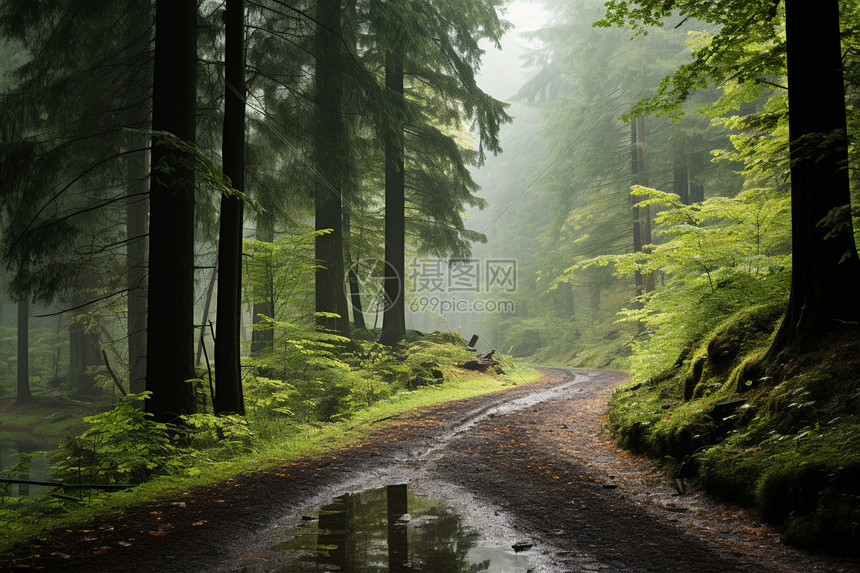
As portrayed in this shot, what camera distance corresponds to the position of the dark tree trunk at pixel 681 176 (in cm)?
2155

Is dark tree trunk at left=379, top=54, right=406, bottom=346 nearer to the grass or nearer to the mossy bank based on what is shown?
the grass

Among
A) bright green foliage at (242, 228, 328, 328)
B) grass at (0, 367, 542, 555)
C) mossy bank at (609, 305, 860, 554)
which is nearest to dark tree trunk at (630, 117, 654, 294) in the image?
grass at (0, 367, 542, 555)

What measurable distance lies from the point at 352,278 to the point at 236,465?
11.3m

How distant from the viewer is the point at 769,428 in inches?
186

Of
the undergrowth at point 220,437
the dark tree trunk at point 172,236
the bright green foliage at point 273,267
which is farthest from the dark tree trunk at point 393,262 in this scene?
the dark tree trunk at point 172,236

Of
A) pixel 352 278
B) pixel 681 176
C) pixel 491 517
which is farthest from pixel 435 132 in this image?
pixel 491 517

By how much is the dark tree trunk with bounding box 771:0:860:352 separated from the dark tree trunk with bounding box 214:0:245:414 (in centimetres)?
709

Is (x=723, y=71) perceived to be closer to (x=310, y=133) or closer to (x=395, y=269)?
(x=310, y=133)

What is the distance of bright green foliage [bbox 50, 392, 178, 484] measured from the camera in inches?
207

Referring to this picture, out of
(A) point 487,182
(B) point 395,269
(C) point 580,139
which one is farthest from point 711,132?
(A) point 487,182

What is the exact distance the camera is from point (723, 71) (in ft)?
19.9

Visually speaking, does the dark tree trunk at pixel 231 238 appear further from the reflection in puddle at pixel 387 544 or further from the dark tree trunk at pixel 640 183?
the dark tree trunk at pixel 640 183

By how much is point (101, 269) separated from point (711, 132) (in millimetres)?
22653

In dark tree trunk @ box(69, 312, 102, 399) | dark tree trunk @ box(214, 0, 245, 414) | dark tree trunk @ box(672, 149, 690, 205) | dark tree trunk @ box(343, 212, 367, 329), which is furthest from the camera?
dark tree trunk @ box(672, 149, 690, 205)
